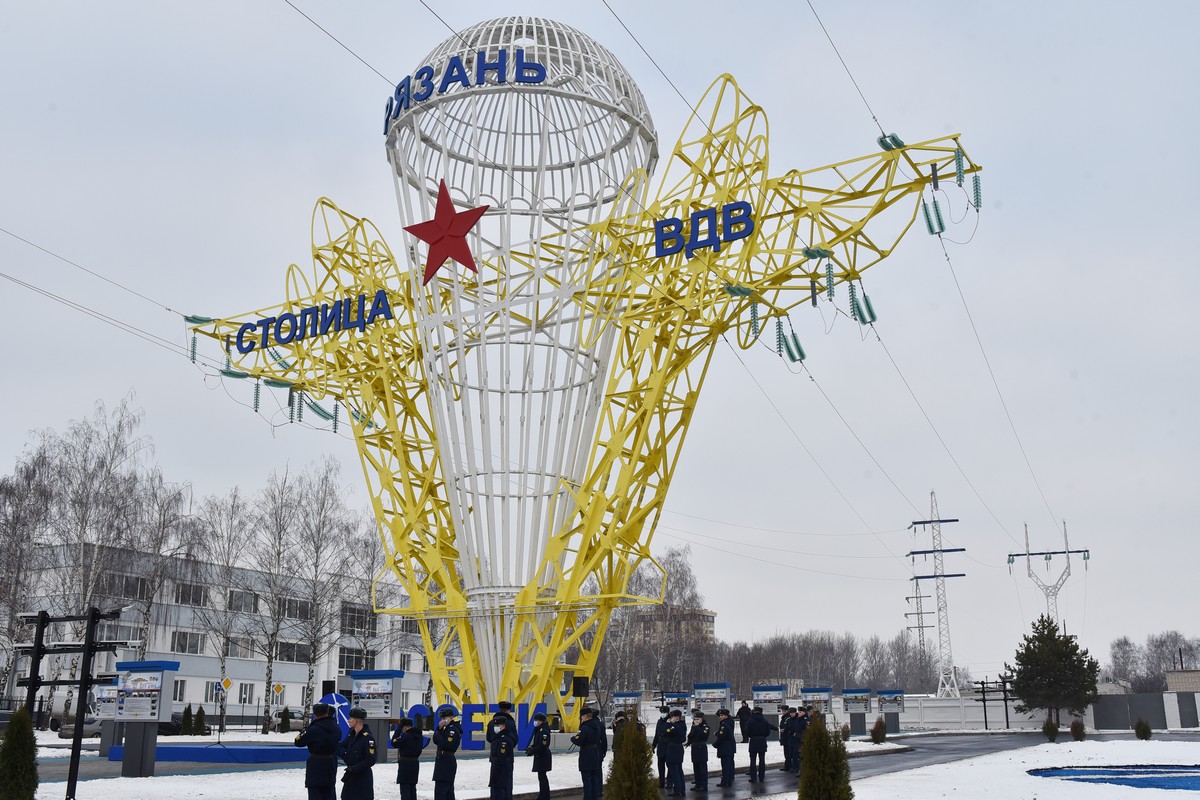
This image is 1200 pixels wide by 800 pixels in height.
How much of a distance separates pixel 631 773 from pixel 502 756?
3409 mm

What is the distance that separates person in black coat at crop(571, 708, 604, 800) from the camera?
664 inches

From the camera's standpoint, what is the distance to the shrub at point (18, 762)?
12289mm

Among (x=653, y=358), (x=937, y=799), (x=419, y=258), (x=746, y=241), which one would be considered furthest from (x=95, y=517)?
(x=937, y=799)

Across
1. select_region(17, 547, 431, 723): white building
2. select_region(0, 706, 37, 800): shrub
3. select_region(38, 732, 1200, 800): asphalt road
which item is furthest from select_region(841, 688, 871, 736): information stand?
select_region(0, 706, 37, 800): shrub

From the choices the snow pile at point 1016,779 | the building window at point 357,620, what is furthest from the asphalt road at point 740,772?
the building window at point 357,620

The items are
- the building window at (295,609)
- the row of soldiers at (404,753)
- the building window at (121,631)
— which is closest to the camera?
the row of soldiers at (404,753)

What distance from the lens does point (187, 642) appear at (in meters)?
63.0

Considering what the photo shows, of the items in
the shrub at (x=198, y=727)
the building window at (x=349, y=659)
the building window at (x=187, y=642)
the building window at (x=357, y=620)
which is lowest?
the shrub at (x=198, y=727)

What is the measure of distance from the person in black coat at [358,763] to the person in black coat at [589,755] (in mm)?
4876

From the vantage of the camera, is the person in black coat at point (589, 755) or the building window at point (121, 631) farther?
the building window at point (121, 631)

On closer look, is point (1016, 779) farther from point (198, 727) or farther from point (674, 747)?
point (198, 727)

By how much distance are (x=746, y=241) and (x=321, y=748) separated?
52.2ft

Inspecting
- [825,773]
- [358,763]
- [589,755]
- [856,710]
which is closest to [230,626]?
[856,710]

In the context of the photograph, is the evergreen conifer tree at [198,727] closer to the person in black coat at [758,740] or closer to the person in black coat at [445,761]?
the person in black coat at [758,740]
